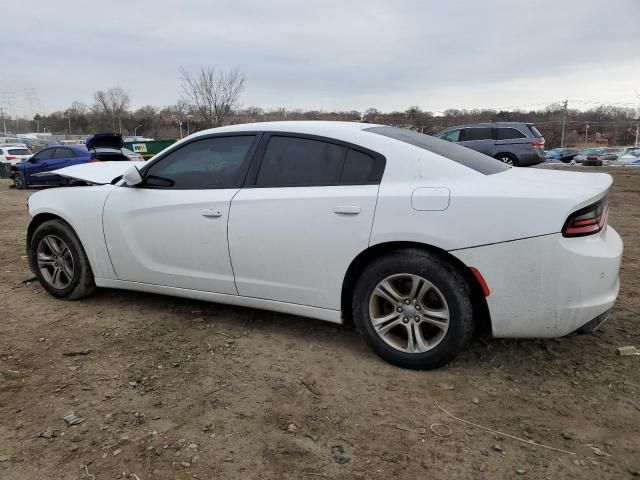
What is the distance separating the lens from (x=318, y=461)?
2121 millimetres

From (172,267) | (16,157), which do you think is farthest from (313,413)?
(16,157)

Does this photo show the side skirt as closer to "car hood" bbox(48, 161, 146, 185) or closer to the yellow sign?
"car hood" bbox(48, 161, 146, 185)

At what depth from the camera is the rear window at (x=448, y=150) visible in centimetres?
301

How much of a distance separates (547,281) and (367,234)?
100 centimetres

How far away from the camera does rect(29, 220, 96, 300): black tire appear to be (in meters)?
4.02

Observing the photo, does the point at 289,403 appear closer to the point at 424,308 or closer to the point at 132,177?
the point at 424,308

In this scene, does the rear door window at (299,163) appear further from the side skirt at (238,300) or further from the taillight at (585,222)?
the taillight at (585,222)

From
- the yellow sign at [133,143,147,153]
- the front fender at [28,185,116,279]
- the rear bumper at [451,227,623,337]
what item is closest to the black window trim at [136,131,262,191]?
the front fender at [28,185,116,279]

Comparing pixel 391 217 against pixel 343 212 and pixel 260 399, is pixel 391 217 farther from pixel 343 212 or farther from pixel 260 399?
pixel 260 399

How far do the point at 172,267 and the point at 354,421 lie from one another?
1868 millimetres

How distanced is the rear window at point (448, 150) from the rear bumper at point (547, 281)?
628 millimetres

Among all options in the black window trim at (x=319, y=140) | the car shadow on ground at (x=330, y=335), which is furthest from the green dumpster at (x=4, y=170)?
the black window trim at (x=319, y=140)

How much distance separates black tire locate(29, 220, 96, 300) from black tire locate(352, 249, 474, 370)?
244 centimetres

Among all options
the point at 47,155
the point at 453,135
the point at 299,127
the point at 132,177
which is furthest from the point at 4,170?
the point at 299,127
